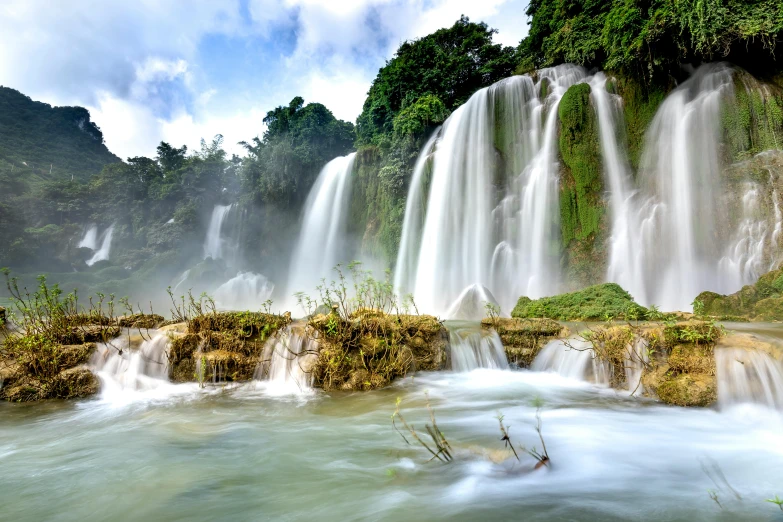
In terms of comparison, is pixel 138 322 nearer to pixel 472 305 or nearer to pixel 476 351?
pixel 476 351

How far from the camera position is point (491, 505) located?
2.73 m

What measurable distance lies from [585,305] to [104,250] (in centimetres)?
4085

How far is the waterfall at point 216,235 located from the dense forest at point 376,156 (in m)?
0.73

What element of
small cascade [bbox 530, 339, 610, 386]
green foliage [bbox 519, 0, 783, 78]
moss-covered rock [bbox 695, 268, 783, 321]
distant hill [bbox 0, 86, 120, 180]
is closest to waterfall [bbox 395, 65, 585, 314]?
green foliage [bbox 519, 0, 783, 78]

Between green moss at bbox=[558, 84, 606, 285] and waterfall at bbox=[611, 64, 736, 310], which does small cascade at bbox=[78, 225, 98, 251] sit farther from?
waterfall at bbox=[611, 64, 736, 310]

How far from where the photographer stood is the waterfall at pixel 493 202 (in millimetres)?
15031

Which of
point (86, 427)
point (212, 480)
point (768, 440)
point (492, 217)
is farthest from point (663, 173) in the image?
point (86, 427)

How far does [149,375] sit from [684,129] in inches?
636

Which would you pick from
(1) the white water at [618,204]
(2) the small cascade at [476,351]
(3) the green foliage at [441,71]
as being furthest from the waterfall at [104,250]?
(1) the white water at [618,204]

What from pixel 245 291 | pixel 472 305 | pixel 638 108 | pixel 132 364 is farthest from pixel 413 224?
pixel 245 291

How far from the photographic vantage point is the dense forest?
1284 centimetres

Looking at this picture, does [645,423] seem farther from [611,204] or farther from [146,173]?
[146,173]

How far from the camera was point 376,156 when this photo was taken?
23.0 meters

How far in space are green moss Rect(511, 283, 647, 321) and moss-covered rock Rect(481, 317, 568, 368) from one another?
99.8 inches
